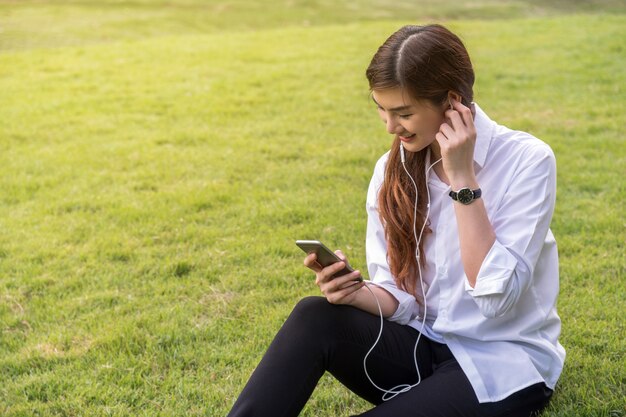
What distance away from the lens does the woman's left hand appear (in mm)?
2664

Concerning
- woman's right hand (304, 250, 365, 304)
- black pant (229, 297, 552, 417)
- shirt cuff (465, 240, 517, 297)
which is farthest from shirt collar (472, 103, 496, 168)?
black pant (229, 297, 552, 417)

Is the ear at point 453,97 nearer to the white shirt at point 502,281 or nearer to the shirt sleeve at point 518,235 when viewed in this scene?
the white shirt at point 502,281

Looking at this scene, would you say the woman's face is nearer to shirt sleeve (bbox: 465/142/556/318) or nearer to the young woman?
the young woman

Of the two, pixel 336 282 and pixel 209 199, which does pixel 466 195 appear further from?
pixel 209 199

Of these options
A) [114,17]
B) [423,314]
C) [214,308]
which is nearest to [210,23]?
[114,17]

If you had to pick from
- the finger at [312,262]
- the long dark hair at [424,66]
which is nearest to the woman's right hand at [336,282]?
the finger at [312,262]

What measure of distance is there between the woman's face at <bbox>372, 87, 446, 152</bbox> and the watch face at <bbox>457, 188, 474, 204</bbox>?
306 mm

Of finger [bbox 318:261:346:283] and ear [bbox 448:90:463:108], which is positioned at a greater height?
ear [bbox 448:90:463:108]

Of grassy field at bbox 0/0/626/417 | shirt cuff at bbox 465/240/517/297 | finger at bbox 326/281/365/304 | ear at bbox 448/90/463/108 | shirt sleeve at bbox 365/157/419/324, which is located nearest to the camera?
shirt cuff at bbox 465/240/517/297

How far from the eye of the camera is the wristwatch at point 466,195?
2658 mm

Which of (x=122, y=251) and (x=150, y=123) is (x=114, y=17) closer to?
(x=150, y=123)

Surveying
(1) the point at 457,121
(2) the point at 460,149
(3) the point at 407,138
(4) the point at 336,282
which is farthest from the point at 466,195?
(4) the point at 336,282

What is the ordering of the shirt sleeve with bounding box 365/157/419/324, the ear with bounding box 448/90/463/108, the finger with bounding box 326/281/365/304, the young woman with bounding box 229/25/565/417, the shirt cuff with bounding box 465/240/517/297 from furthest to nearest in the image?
the shirt sleeve with bounding box 365/157/419/324 < the finger with bounding box 326/281/365/304 < the ear with bounding box 448/90/463/108 < the young woman with bounding box 229/25/565/417 < the shirt cuff with bounding box 465/240/517/297

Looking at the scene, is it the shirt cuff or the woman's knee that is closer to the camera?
the shirt cuff
